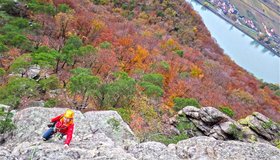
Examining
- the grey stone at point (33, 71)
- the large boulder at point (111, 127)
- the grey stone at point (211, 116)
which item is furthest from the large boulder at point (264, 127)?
the grey stone at point (33, 71)

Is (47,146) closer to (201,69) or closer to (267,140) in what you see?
(267,140)

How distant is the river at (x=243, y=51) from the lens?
124m

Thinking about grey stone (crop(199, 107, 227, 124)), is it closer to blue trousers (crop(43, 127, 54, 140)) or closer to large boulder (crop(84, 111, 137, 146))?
large boulder (crop(84, 111, 137, 146))

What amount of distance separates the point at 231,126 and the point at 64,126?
56.3 ft

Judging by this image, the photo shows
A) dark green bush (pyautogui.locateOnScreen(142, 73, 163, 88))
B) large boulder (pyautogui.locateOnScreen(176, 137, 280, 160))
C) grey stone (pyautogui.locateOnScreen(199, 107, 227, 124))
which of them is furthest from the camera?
dark green bush (pyautogui.locateOnScreen(142, 73, 163, 88))

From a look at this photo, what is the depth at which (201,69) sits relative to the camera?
191 feet

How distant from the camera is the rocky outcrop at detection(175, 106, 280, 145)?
27.2 m

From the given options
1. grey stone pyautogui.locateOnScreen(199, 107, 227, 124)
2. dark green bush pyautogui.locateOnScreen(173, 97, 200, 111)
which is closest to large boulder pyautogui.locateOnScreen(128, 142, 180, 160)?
grey stone pyautogui.locateOnScreen(199, 107, 227, 124)

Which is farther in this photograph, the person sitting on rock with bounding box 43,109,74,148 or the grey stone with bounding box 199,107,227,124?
the grey stone with bounding box 199,107,227,124

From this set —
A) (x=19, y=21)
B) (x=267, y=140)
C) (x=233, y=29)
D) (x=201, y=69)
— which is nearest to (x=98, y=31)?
(x=19, y=21)

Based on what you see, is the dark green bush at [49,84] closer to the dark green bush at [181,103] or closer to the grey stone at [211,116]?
the grey stone at [211,116]

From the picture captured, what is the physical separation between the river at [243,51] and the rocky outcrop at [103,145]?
102 m

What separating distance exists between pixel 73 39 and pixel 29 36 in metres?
4.50

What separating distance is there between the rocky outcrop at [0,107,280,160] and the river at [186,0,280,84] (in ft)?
335
